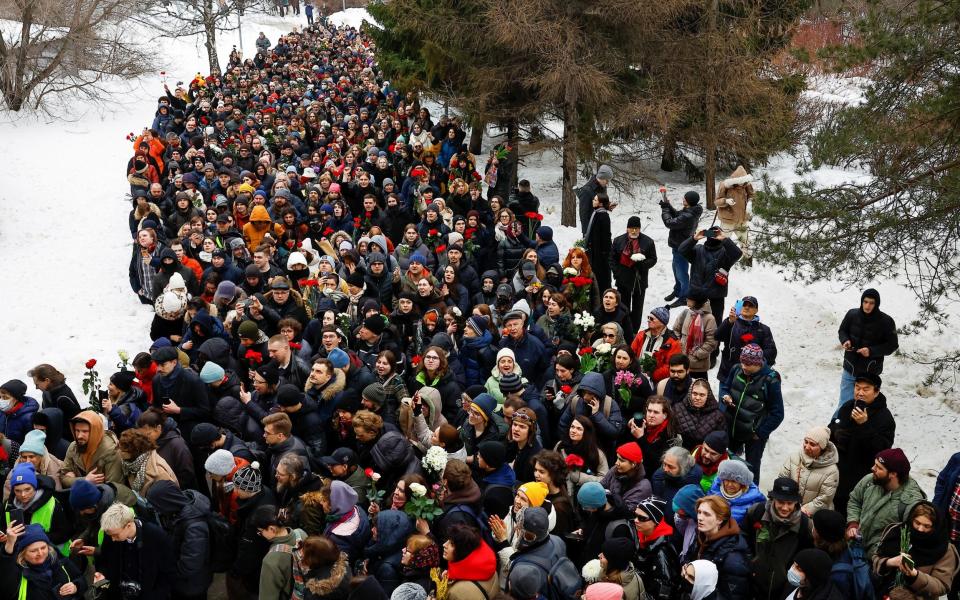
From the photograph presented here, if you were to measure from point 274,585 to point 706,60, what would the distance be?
13.6 metres

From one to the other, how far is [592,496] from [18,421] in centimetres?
503

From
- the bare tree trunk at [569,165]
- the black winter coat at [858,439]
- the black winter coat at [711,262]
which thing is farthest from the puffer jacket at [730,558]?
the bare tree trunk at [569,165]

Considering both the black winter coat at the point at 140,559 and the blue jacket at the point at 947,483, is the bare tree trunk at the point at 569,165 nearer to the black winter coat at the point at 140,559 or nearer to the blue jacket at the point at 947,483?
the blue jacket at the point at 947,483

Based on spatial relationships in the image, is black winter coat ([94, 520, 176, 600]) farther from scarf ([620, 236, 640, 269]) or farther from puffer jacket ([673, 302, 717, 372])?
scarf ([620, 236, 640, 269])

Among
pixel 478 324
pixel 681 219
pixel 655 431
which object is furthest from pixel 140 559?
pixel 681 219

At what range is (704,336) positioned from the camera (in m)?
9.05

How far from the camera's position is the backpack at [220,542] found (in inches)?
226

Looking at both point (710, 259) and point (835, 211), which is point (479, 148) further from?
point (835, 211)

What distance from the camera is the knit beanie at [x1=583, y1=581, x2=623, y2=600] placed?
15.0ft

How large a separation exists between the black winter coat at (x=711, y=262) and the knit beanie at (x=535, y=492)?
203 inches

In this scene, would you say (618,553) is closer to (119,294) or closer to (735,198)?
(735,198)

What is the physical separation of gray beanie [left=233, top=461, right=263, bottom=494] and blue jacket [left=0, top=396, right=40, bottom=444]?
2.46 meters

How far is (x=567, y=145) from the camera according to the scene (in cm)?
1552

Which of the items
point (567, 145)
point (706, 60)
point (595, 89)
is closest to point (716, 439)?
point (595, 89)
